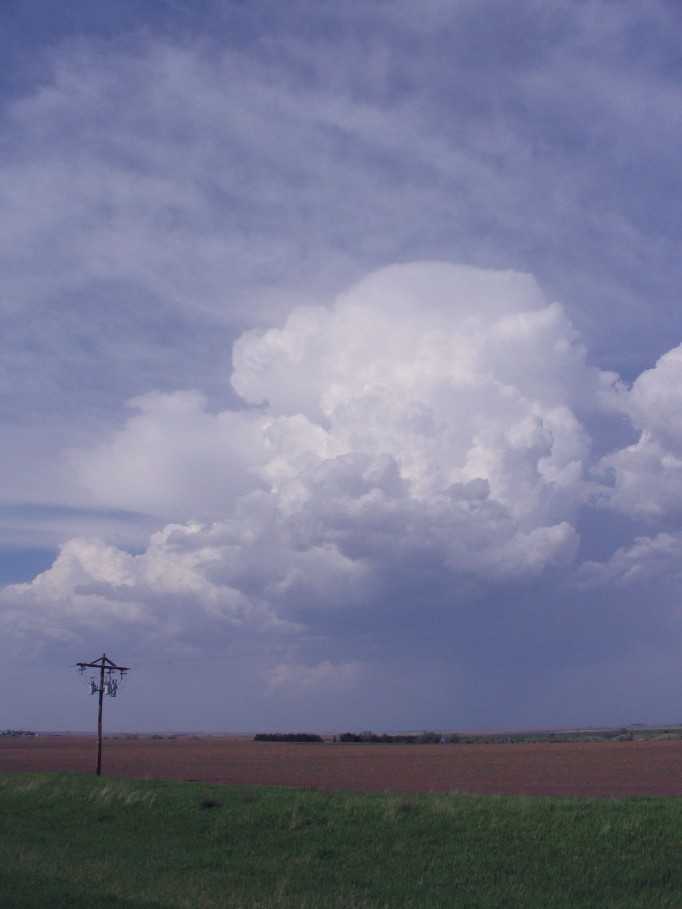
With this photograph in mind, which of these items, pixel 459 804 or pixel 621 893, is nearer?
pixel 621 893

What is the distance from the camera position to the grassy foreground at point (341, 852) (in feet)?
52.2

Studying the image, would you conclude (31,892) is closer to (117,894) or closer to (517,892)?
(117,894)

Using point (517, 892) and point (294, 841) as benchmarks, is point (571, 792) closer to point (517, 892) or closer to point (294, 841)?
point (294, 841)

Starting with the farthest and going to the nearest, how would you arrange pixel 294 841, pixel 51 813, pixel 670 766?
pixel 670 766
pixel 51 813
pixel 294 841

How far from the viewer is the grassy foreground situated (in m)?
15.9

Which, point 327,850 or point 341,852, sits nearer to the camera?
point 341,852

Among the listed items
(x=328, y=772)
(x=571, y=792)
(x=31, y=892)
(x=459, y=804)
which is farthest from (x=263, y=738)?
(x=31, y=892)

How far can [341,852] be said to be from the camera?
69.2ft

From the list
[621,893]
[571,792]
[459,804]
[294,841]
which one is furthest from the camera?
[571,792]

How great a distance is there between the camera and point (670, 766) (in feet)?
181

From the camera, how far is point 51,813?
98.9ft

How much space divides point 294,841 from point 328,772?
35663mm

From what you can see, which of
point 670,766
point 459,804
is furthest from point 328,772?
point 459,804

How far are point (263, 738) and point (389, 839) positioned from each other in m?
155
